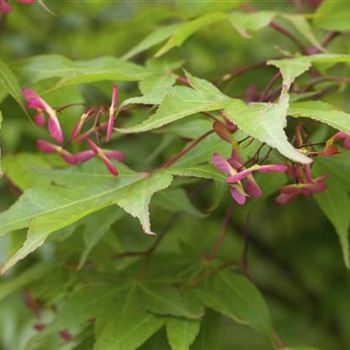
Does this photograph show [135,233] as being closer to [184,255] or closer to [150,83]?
[184,255]

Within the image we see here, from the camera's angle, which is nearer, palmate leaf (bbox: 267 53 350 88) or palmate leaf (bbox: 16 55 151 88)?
palmate leaf (bbox: 267 53 350 88)

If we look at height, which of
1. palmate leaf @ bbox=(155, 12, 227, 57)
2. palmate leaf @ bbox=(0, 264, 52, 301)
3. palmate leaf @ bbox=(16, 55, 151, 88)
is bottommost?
palmate leaf @ bbox=(0, 264, 52, 301)

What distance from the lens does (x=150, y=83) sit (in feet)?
2.68

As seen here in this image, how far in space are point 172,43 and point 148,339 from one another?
13.2 inches

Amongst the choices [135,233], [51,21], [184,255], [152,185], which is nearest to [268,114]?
[152,185]

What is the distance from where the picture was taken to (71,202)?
705 mm

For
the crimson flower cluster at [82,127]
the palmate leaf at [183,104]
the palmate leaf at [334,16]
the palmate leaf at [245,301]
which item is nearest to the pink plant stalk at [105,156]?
the crimson flower cluster at [82,127]

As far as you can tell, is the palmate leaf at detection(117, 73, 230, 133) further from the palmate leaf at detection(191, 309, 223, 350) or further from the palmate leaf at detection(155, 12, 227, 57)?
the palmate leaf at detection(191, 309, 223, 350)

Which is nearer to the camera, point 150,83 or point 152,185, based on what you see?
point 152,185

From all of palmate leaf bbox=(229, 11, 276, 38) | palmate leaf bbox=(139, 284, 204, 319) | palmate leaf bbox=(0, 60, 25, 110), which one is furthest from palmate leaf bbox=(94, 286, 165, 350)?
palmate leaf bbox=(229, 11, 276, 38)

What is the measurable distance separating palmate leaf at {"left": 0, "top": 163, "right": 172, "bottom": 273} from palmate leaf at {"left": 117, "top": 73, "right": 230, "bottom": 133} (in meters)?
0.07

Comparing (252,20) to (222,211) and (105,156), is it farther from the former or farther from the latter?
(222,211)

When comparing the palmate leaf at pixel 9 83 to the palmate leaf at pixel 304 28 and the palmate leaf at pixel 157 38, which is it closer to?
the palmate leaf at pixel 157 38

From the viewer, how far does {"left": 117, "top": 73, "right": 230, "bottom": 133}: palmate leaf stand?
0.61m
